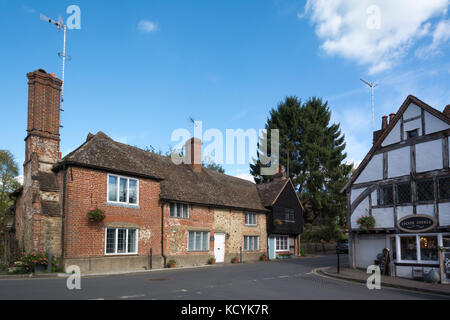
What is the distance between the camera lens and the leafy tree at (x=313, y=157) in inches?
1922

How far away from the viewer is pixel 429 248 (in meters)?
17.7

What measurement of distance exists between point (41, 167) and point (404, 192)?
1942 cm

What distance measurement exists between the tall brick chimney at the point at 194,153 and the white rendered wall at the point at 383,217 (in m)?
15.8

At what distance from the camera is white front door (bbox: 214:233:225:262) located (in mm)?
27750

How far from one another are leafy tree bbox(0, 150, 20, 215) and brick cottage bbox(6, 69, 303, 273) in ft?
62.7

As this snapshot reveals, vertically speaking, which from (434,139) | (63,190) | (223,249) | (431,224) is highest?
(434,139)

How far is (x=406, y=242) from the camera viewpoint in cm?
1872

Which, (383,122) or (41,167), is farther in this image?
(383,122)

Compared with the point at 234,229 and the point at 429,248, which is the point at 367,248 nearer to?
the point at 429,248

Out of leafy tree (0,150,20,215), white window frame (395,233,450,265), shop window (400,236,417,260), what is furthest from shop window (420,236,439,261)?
leafy tree (0,150,20,215)

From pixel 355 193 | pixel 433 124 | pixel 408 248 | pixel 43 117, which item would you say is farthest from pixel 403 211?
pixel 43 117

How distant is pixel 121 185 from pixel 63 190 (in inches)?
134

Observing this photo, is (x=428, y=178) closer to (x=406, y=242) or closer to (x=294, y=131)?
(x=406, y=242)
